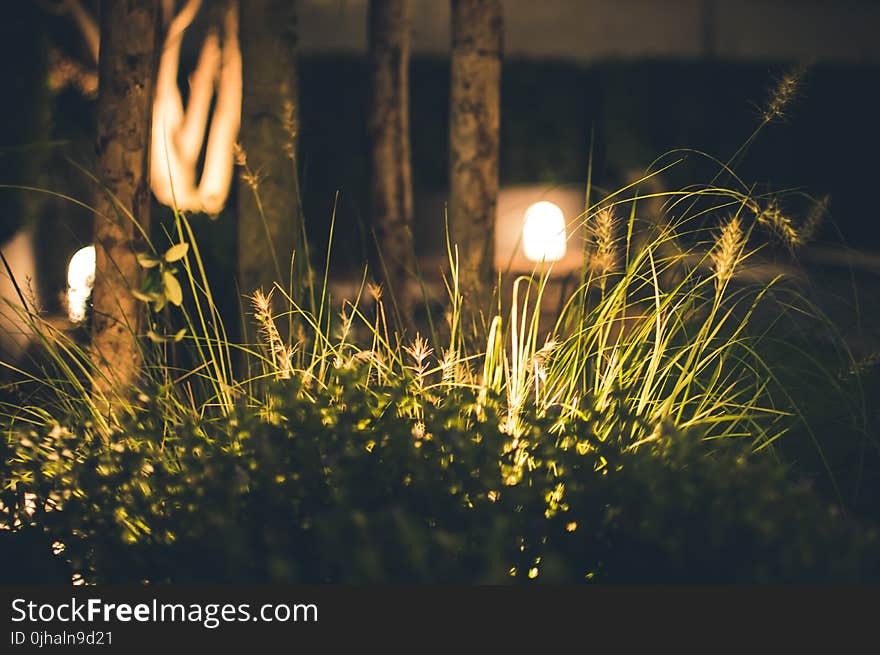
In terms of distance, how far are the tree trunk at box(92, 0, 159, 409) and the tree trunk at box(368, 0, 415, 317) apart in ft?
6.60

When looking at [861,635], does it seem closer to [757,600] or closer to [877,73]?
[757,600]

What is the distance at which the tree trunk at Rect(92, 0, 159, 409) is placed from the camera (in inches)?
133

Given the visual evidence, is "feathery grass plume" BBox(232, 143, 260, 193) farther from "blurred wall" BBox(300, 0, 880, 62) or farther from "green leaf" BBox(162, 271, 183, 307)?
"blurred wall" BBox(300, 0, 880, 62)

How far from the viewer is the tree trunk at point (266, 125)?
384cm

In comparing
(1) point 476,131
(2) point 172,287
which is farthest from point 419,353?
(1) point 476,131

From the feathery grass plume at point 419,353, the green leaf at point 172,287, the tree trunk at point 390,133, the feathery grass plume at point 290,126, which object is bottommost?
the feathery grass plume at point 419,353

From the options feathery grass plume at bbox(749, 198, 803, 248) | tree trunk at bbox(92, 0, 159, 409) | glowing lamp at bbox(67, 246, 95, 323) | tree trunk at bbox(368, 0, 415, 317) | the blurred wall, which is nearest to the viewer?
feathery grass plume at bbox(749, 198, 803, 248)

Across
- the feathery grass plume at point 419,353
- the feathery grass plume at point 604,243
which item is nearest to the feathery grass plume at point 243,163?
the feathery grass plume at point 419,353

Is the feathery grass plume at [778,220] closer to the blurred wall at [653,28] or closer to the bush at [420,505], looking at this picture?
the bush at [420,505]

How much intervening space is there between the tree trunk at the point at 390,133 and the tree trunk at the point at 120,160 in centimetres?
201

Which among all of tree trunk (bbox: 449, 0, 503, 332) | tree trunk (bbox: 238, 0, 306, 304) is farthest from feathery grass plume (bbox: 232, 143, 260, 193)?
tree trunk (bbox: 449, 0, 503, 332)

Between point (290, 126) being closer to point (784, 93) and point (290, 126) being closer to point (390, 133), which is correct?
point (784, 93)

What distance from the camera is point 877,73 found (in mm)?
12781

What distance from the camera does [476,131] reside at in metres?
4.20
